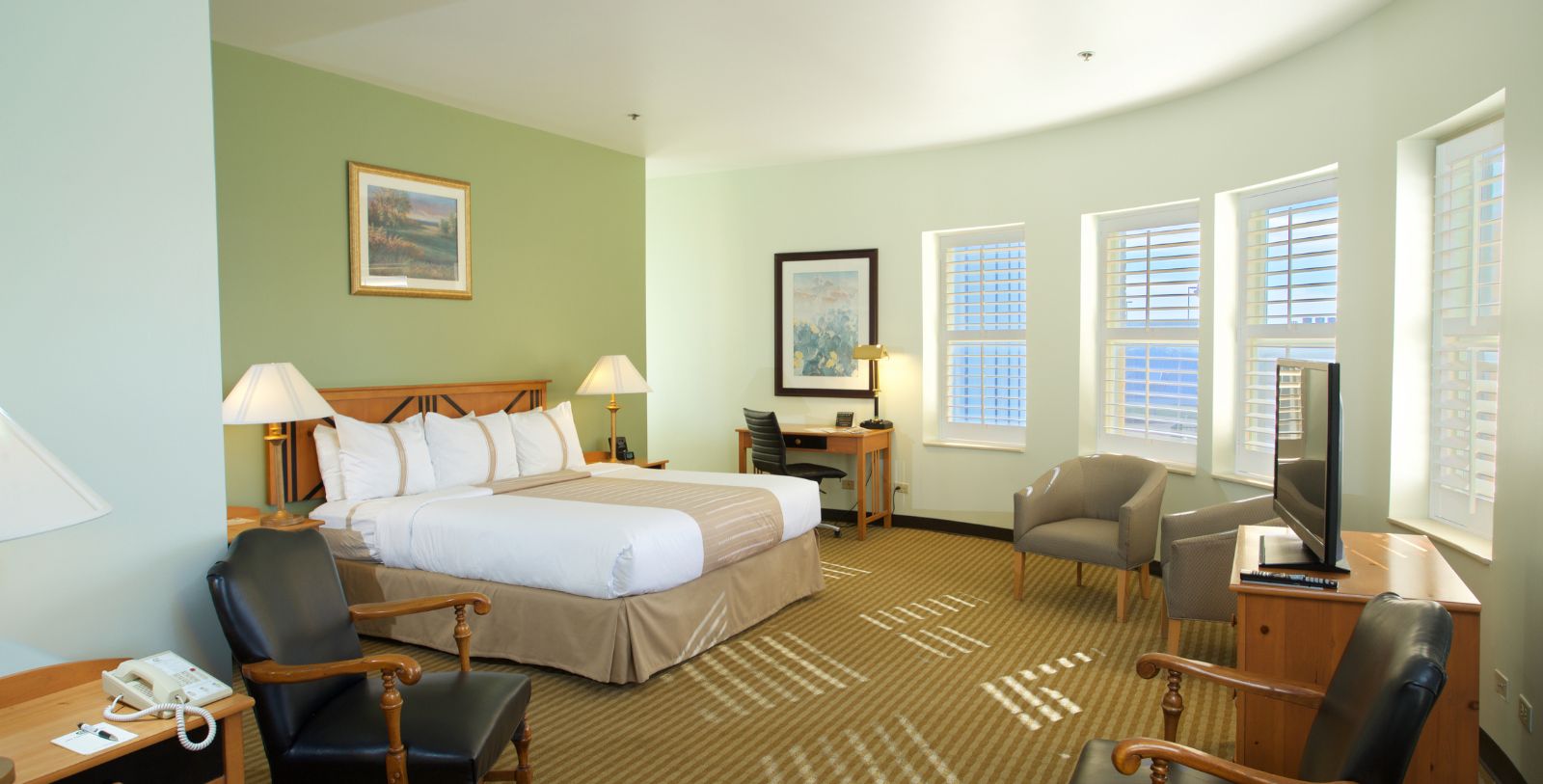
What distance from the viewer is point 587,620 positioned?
3.78 metres

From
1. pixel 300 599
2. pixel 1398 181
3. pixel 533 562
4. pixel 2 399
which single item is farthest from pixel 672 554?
pixel 1398 181

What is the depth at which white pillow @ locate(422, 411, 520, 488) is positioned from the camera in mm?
4871

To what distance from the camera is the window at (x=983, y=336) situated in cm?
663

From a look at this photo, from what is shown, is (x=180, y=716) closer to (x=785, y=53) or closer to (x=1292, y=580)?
(x=1292, y=580)

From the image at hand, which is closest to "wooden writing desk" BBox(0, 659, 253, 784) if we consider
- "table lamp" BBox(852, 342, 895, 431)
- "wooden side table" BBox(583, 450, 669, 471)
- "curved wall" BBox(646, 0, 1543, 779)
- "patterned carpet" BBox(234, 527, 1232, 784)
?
"patterned carpet" BBox(234, 527, 1232, 784)

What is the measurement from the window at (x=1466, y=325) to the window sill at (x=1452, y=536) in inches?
1.6

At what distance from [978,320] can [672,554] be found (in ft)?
12.3

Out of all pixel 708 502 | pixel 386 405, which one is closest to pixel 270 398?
pixel 386 405

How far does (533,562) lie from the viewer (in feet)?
12.7

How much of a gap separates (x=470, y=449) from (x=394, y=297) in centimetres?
100

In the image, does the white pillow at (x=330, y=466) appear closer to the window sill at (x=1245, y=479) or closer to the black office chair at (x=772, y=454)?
the black office chair at (x=772, y=454)

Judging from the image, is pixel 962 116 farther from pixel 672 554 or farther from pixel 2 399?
pixel 2 399

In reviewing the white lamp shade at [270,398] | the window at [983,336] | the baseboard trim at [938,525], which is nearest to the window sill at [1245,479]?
the window at [983,336]

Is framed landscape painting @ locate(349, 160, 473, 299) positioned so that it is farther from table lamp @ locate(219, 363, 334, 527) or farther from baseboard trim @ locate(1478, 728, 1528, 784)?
baseboard trim @ locate(1478, 728, 1528, 784)
